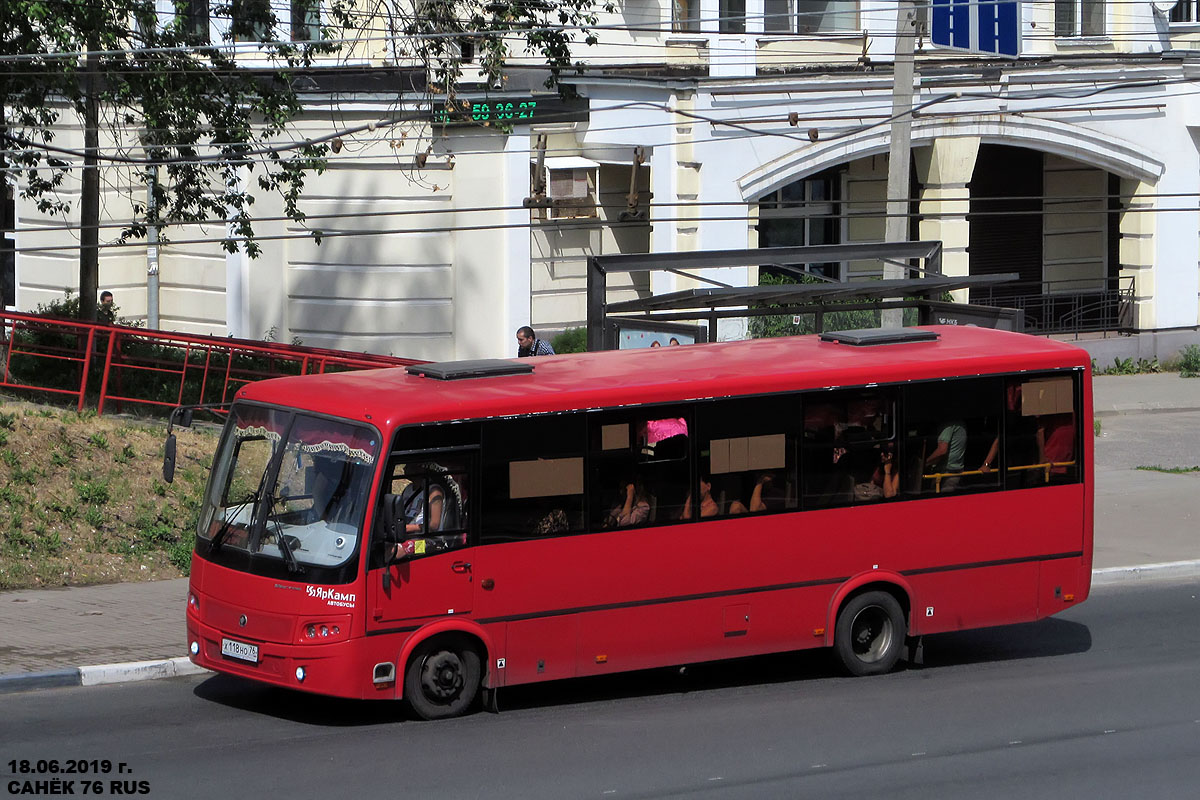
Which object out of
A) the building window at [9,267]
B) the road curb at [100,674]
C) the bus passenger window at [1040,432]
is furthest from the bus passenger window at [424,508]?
the building window at [9,267]

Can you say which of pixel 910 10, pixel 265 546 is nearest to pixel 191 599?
pixel 265 546

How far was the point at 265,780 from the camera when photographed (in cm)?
944

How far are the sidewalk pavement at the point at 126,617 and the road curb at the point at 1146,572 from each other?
0.01 metres

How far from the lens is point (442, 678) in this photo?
36.3 ft

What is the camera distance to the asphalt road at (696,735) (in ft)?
31.1

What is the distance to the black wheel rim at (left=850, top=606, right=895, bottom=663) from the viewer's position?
41.4 ft

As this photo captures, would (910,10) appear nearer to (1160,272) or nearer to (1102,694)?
(1102,694)

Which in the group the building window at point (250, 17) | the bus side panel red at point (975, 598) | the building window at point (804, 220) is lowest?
the bus side panel red at point (975, 598)

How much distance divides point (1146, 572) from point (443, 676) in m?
8.64

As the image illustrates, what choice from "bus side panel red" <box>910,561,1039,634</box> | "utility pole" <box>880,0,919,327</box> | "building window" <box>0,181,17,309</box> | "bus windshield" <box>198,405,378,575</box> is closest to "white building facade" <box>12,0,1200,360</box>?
"building window" <box>0,181,17,309</box>

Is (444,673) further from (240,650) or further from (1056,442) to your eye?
(1056,442)

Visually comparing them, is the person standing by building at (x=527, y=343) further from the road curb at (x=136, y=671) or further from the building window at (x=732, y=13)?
the building window at (x=732, y=13)

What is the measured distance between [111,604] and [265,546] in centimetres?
401

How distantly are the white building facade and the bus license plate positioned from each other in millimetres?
11844
